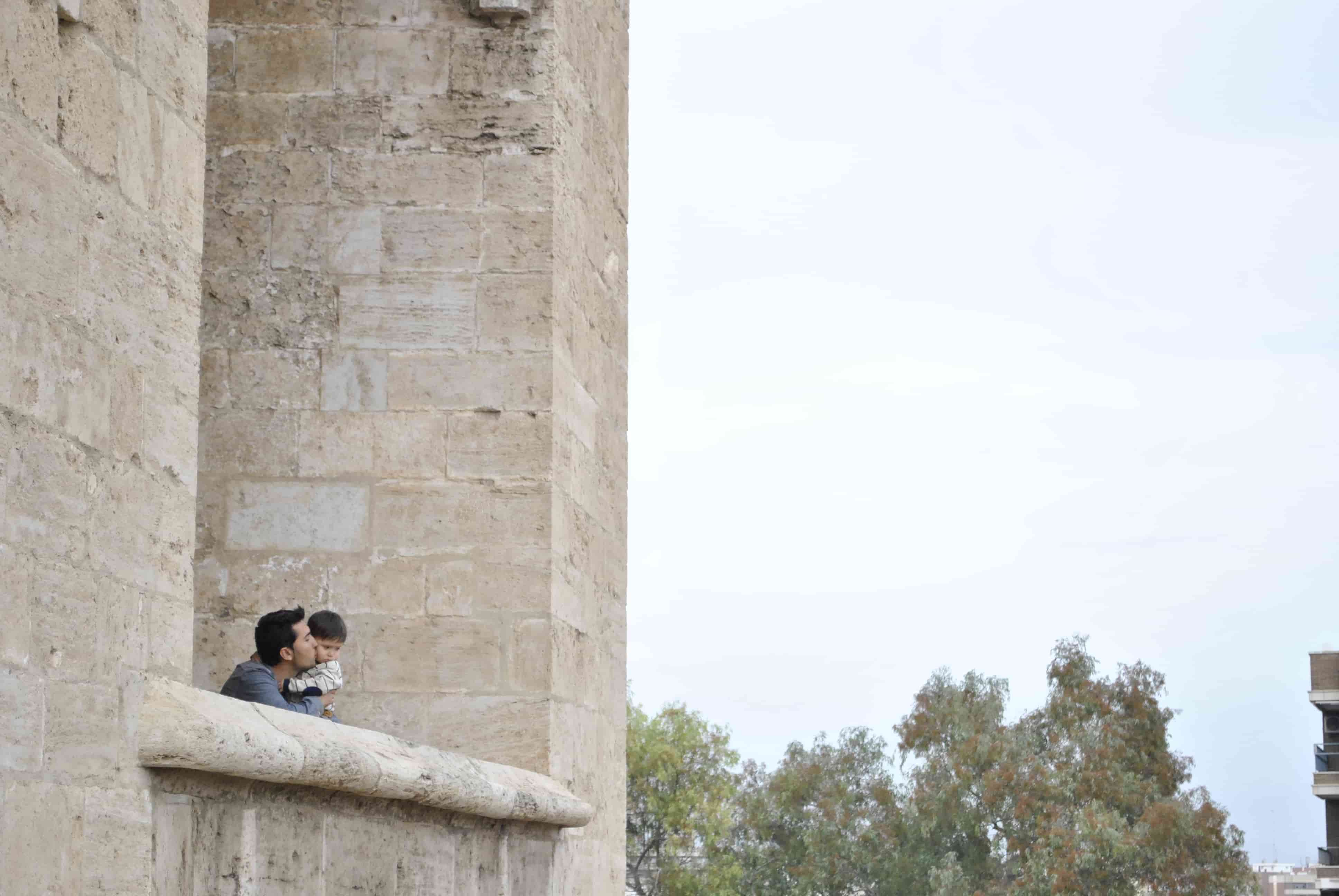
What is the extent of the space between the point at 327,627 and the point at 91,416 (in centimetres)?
197

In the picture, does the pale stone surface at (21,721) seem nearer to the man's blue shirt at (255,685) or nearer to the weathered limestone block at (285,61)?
the man's blue shirt at (255,685)

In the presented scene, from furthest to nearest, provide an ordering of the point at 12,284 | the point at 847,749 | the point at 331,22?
the point at 847,749, the point at 331,22, the point at 12,284

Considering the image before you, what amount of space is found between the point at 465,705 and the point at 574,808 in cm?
41

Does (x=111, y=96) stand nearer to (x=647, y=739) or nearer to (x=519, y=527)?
(x=519, y=527)

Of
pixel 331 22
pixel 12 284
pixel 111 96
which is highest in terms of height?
pixel 331 22

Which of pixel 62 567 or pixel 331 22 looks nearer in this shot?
pixel 62 567

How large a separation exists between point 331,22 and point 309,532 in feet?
4.94

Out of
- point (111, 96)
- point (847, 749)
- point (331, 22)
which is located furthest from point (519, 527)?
point (847, 749)

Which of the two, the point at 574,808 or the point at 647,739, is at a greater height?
the point at 647,739

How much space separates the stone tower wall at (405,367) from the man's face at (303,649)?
22.9 inches

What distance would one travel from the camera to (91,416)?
2.82m

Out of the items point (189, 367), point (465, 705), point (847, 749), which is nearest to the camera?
point (189, 367)

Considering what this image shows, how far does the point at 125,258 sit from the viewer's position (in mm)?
2951

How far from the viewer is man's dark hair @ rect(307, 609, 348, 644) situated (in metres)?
4.72
